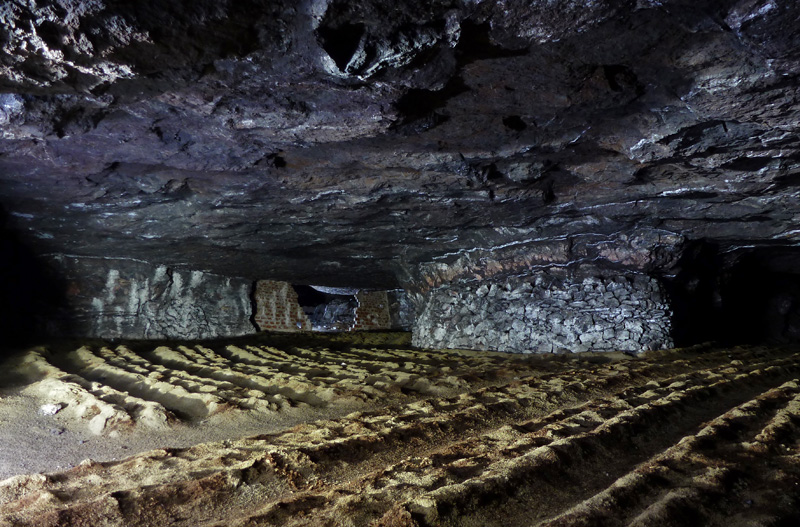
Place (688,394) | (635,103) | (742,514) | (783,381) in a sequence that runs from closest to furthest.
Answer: (742,514)
(635,103)
(688,394)
(783,381)

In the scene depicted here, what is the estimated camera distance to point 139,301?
7512 mm

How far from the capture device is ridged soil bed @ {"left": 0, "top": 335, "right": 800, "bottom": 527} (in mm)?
1998

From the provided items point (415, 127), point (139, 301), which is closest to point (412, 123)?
point (415, 127)

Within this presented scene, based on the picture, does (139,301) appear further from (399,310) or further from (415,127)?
(415,127)

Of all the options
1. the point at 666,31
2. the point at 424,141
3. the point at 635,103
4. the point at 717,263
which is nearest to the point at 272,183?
the point at 424,141

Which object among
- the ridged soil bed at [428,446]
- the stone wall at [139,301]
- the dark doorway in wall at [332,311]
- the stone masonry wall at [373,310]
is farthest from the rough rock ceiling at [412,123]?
the stone masonry wall at [373,310]

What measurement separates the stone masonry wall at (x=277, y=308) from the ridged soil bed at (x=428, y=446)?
→ 387 cm

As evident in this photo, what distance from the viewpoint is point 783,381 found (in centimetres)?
443

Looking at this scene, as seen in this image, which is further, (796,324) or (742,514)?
(796,324)

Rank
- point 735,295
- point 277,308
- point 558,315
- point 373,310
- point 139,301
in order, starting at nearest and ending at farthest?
1. point 558,315
2. point 139,301
3. point 735,295
4. point 277,308
5. point 373,310

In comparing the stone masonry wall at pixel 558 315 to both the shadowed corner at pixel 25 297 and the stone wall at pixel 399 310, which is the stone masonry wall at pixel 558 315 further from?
the shadowed corner at pixel 25 297

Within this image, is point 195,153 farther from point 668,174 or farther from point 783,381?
point 783,381

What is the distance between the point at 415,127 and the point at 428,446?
2035 mm

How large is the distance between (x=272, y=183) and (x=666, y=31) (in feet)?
10.6
